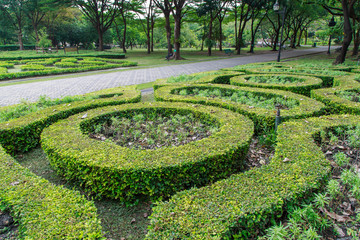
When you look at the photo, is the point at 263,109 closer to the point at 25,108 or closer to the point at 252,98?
the point at 252,98

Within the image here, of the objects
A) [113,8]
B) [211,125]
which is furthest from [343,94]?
[113,8]

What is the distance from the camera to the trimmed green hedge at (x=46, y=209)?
6.68 feet

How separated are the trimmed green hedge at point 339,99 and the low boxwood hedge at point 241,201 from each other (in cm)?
277

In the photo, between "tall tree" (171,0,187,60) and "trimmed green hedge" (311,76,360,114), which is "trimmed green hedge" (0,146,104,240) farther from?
"tall tree" (171,0,187,60)

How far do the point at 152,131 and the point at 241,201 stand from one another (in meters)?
2.83

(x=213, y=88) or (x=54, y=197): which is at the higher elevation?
(x=213, y=88)

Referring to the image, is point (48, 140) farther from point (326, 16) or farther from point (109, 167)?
point (326, 16)

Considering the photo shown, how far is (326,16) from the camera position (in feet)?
109

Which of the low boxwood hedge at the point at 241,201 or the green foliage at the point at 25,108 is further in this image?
the green foliage at the point at 25,108

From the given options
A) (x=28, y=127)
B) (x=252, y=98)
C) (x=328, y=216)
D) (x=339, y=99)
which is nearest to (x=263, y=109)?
(x=252, y=98)

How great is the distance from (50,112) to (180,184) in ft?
13.0

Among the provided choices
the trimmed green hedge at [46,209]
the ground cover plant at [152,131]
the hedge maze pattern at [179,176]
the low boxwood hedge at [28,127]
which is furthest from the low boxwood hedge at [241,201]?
the low boxwood hedge at [28,127]

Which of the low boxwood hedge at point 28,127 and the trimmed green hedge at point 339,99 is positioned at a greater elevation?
the trimmed green hedge at point 339,99

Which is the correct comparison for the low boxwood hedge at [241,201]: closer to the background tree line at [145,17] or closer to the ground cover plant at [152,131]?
the ground cover plant at [152,131]
